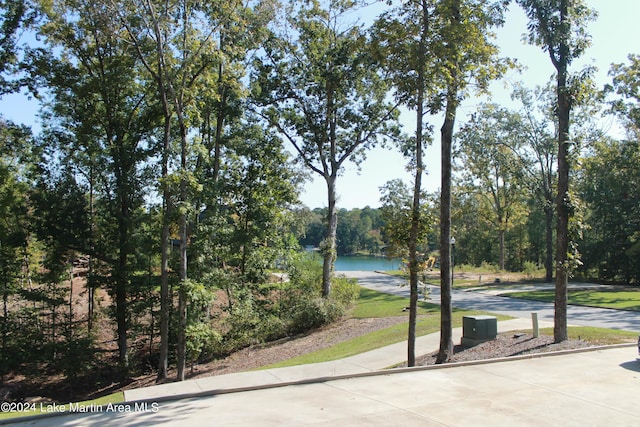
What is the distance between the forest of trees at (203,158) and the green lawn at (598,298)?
3495 millimetres

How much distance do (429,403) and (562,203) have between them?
7.39m

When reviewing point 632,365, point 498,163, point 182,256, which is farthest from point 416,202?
point 498,163

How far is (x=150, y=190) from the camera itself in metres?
18.9

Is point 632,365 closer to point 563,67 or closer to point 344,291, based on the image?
point 563,67

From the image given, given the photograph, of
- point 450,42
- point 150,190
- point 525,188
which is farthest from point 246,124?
point 525,188

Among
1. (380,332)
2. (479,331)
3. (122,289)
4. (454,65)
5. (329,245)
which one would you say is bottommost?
(380,332)

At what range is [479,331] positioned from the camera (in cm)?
1260

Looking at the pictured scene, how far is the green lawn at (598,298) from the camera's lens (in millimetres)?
20700

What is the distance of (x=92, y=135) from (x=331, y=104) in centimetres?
1054

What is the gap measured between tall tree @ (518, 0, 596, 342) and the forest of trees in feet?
0.17

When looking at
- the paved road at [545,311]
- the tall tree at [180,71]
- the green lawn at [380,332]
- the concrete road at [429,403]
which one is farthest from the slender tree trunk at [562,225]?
the tall tree at [180,71]

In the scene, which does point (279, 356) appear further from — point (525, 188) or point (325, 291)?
point (525, 188)

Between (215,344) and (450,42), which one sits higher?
(450,42)

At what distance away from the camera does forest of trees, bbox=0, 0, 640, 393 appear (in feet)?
36.6
